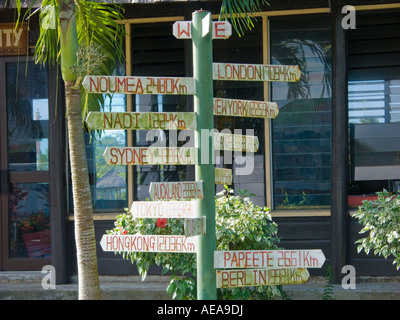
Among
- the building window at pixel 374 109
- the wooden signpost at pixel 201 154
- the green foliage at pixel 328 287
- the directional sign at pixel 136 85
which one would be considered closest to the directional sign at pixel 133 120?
the wooden signpost at pixel 201 154

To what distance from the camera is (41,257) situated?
7637 mm

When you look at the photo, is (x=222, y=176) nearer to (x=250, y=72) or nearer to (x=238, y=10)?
(x=250, y=72)

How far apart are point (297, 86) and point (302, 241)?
175cm

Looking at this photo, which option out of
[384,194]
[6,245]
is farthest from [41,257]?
[384,194]

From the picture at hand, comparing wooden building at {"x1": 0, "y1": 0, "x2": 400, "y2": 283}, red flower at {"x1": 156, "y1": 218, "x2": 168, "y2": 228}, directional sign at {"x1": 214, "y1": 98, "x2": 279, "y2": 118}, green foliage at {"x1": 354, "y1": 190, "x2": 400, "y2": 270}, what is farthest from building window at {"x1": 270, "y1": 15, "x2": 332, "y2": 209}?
directional sign at {"x1": 214, "y1": 98, "x2": 279, "y2": 118}

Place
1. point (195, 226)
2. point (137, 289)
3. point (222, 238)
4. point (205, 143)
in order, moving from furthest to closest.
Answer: point (137, 289) → point (222, 238) → point (205, 143) → point (195, 226)

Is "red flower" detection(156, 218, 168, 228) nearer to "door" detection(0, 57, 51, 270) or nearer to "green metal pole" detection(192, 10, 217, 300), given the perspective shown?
"green metal pole" detection(192, 10, 217, 300)

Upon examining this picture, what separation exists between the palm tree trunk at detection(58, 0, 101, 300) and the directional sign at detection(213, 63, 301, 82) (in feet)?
4.96

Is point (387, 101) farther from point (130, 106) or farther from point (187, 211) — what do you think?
point (187, 211)

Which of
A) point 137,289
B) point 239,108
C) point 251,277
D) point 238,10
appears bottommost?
point 137,289

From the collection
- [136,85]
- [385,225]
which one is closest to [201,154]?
[136,85]

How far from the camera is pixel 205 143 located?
3.63 meters

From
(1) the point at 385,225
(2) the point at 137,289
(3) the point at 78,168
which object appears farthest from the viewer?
(2) the point at 137,289

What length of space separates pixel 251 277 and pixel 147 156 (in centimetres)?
90
